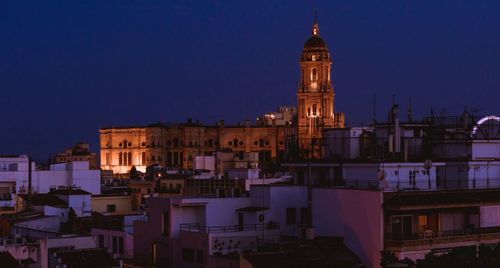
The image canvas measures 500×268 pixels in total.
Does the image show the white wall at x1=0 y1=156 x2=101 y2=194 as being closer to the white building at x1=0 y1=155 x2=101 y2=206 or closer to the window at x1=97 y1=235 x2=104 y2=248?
the white building at x1=0 y1=155 x2=101 y2=206

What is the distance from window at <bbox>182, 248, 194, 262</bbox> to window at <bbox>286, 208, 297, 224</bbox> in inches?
175

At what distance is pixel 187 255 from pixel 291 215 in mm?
4690

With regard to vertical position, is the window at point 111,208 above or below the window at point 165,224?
below

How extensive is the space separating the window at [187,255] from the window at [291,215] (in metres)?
4.45

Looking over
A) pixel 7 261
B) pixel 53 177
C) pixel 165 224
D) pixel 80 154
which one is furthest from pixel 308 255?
pixel 80 154

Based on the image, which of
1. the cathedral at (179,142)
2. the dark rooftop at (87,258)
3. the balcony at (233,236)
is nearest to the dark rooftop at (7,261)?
the dark rooftop at (87,258)

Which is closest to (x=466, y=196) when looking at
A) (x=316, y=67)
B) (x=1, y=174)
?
(x=1, y=174)

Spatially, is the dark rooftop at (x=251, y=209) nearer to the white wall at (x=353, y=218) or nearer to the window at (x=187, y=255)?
the white wall at (x=353, y=218)

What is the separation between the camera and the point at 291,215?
1468 inches

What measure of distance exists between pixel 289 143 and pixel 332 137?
4.42 metres

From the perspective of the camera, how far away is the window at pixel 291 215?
37156mm

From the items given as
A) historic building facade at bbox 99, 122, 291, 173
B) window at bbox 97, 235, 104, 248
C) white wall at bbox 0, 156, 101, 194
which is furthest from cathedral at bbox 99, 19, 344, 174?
window at bbox 97, 235, 104, 248

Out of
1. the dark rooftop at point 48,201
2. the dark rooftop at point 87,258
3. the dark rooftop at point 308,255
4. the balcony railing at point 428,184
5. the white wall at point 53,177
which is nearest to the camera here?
the dark rooftop at point 308,255

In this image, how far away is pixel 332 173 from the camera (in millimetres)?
38094
